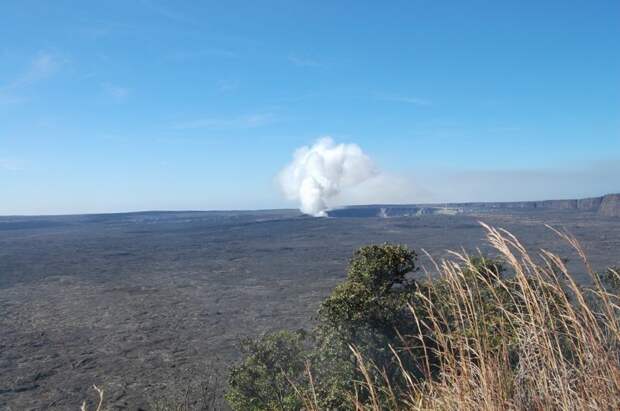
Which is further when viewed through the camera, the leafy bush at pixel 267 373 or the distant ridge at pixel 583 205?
the distant ridge at pixel 583 205

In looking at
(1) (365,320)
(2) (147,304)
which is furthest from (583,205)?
(1) (365,320)

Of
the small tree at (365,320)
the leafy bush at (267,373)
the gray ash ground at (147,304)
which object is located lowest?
the gray ash ground at (147,304)

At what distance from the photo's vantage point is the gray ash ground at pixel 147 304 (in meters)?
20.0

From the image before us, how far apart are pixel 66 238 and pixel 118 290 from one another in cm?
5746

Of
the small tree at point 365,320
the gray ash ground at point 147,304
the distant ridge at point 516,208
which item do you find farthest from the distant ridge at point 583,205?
the small tree at point 365,320

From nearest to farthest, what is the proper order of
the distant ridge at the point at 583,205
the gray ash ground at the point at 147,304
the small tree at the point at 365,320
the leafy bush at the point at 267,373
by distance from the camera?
the small tree at the point at 365,320 < the leafy bush at the point at 267,373 < the gray ash ground at the point at 147,304 < the distant ridge at the point at 583,205

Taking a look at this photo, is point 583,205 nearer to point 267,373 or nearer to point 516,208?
point 516,208

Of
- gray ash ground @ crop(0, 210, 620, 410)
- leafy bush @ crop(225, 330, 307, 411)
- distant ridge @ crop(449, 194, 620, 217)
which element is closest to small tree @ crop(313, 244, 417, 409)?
leafy bush @ crop(225, 330, 307, 411)

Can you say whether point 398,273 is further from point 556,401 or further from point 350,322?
point 556,401

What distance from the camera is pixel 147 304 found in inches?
1409

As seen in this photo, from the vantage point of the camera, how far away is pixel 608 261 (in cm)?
4672

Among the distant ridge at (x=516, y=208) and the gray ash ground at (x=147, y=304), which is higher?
the distant ridge at (x=516, y=208)

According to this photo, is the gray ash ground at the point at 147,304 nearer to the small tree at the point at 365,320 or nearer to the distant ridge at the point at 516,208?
the small tree at the point at 365,320

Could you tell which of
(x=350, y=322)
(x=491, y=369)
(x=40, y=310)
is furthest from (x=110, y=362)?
(x=491, y=369)
